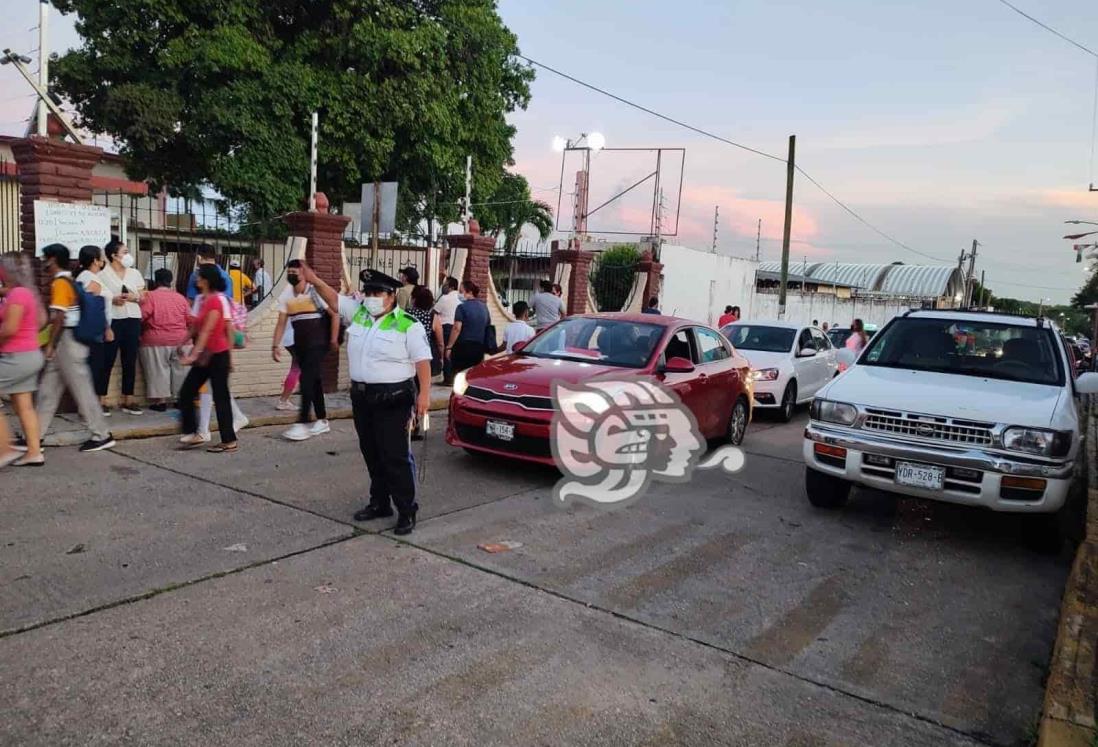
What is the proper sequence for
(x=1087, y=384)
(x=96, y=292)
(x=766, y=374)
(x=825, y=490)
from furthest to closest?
(x=766, y=374)
(x=96, y=292)
(x=825, y=490)
(x=1087, y=384)

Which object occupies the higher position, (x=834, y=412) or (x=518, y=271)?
(x=518, y=271)

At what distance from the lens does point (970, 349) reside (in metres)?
6.96

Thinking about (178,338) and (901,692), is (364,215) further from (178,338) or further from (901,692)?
(901,692)

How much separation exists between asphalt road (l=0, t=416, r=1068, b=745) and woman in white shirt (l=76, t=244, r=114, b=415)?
147 centimetres

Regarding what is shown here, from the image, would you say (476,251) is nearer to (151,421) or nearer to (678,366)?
(151,421)

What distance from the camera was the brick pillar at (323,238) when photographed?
10766 mm

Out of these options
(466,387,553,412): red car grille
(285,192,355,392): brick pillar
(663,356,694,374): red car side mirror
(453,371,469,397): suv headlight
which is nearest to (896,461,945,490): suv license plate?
(663,356,694,374): red car side mirror

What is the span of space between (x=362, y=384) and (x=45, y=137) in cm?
517

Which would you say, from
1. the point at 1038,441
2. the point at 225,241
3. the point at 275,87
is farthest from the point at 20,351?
the point at 275,87

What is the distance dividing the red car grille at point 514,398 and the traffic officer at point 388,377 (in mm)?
1703

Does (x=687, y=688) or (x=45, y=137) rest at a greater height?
(x=45, y=137)

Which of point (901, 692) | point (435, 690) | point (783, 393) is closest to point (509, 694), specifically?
point (435, 690)

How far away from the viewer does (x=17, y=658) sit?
11.4ft

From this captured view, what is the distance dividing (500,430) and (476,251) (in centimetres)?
729
